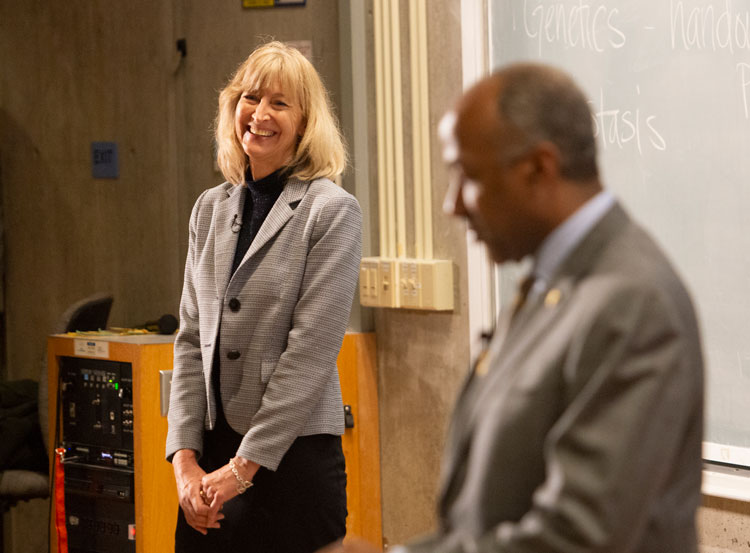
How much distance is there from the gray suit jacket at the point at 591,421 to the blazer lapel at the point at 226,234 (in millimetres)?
1222

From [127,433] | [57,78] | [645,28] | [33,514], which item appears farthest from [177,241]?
[645,28]

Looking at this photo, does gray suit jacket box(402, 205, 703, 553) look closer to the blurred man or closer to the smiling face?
the blurred man

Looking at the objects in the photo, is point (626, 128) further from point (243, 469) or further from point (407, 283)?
point (243, 469)

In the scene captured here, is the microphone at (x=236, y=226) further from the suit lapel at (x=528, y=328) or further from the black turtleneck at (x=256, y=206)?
the suit lapel at (x=528, y=328)

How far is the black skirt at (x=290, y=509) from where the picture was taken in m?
2.14

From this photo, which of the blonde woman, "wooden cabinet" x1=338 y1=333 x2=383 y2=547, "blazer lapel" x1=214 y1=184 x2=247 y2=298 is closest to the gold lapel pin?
the blonde woman

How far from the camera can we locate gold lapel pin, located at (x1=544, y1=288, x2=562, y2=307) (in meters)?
1.05

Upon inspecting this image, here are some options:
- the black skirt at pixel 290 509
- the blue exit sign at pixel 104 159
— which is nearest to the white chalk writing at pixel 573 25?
the black skirt at pixel 290 509

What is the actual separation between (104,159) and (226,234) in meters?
2.53

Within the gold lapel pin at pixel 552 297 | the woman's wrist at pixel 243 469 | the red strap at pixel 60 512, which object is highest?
the gold lapel pin at pixel 552 297

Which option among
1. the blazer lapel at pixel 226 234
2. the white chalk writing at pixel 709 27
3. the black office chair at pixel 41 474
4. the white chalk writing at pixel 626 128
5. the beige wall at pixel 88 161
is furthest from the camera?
the beige wall at pixel 88 161

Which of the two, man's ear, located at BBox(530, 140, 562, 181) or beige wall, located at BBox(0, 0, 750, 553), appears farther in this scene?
beige wall, located at BBox(0, 0, 750, 553)

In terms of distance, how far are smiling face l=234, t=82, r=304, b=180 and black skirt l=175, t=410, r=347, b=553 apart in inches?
24.4

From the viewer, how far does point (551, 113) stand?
3.42 ft
